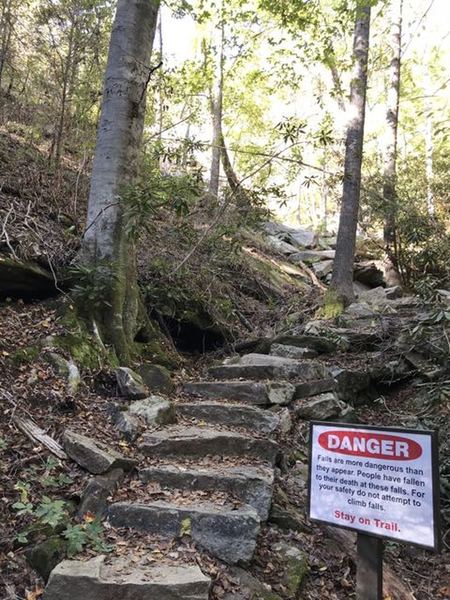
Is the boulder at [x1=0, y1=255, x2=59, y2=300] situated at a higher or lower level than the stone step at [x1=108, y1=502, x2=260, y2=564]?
higher

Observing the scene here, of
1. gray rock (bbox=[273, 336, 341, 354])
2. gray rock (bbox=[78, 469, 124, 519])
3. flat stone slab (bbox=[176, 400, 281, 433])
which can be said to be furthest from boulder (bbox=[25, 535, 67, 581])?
gray rock (bbox=[273, 336, 341, 354])

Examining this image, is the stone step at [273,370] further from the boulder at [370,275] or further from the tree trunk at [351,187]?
the boulder at [370,275]

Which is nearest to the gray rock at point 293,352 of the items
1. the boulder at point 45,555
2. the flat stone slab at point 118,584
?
the flat stone slab at point 118,584

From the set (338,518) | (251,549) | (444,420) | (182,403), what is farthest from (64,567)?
(444,420)

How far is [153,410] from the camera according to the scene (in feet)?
14.0

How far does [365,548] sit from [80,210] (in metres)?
5.71

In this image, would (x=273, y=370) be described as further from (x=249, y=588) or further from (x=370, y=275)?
(x=370, y=275)

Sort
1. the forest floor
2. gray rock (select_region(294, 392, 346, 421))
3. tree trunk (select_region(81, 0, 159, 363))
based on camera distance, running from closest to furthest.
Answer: the forest floor < gray rock (select_region(294, 392, 346, 421)) < tree trunk (select_region(81, 0, 159, 363))

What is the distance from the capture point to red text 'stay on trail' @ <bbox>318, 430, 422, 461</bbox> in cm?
233

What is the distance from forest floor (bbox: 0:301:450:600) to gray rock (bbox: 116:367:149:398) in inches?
3.9

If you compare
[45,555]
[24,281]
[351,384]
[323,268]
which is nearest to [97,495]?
[45,555]

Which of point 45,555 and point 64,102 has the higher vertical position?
point 64,102

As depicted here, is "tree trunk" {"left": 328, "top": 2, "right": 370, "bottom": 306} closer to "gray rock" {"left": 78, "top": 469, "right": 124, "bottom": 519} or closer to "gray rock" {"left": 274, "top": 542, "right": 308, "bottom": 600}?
"gray rock" {"left": 274, "top": 542, "right": 308, "bottom": 600}

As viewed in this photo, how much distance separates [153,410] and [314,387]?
2.02 m
